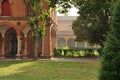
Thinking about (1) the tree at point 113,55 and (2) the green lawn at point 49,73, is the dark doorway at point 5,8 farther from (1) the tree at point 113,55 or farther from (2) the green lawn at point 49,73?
(1) the tree at point 113,55

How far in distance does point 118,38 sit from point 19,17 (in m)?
29.9

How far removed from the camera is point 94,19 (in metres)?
38.0

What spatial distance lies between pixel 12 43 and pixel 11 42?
184mm

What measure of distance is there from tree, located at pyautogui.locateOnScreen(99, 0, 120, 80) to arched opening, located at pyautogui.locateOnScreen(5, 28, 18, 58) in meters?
32.0

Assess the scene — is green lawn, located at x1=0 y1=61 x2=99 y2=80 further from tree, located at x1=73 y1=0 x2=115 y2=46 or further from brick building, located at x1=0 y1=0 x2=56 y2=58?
brick building, located at x1=0 y1=0 x2=56 y2=58

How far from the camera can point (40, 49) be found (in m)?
36.9

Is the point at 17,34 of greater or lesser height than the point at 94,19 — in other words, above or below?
below

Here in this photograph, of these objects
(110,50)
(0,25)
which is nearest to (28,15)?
(0,25)

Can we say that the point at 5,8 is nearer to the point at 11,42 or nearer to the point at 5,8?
the point at 5,8

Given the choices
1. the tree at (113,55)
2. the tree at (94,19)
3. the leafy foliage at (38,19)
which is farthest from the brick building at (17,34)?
the tree at (113,55)

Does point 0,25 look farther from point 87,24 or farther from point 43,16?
point 87,24

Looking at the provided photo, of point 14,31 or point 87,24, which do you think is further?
point 87,24

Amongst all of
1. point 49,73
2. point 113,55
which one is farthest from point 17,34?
point 113,55

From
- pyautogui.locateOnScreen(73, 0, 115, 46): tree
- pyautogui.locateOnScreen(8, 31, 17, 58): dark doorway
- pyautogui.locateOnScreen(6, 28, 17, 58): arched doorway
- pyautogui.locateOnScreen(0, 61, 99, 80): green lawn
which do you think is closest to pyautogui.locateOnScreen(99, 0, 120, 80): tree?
pyautogui.locateOnScreen(0, 61, 99, 80): green lawn
